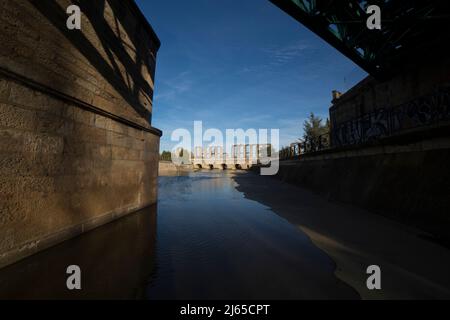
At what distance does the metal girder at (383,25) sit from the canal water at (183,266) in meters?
7.58

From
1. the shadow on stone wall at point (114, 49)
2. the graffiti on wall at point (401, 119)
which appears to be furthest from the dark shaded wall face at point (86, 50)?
the graffiti on wall at point (401, 119)

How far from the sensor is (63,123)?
3705 millimetres

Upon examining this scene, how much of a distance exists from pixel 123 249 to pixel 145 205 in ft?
12.2

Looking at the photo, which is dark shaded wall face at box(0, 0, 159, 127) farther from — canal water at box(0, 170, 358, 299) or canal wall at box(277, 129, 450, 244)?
canal wall at box(277, 129, 450, 244)

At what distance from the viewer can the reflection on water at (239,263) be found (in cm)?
221

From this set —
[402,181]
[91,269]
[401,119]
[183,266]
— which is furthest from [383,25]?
[91,269]

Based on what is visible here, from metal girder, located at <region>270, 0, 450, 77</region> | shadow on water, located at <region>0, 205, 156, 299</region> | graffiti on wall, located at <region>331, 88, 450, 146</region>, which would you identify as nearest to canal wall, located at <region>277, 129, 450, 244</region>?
graffiti on wall, located at <region>331, 88, 450, 146</region>

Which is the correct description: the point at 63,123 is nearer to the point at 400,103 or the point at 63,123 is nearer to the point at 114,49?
the point at 114,49

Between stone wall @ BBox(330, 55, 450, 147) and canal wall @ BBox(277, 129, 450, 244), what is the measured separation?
614mm

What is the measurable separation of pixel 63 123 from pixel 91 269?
285 cm

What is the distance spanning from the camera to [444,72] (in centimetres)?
771

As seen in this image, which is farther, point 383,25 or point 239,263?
point 383,25
